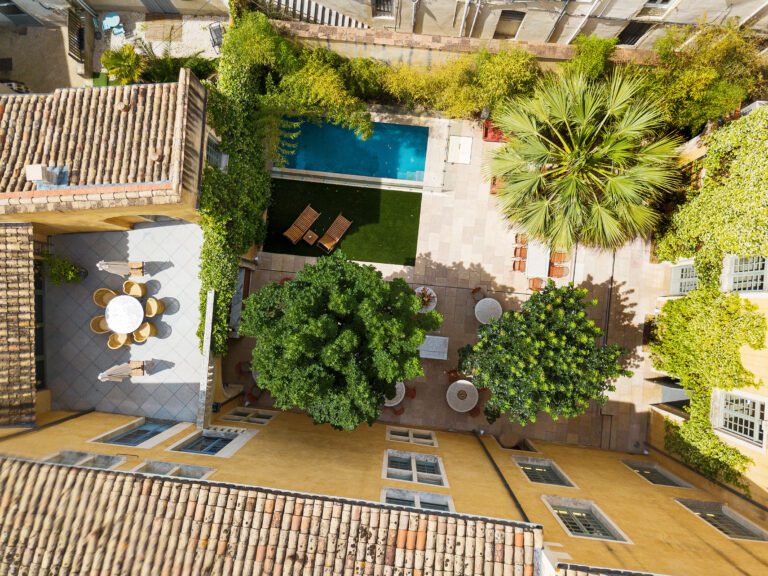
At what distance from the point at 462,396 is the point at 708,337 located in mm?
9361

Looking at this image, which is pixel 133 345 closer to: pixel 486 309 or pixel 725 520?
pixel 486 309

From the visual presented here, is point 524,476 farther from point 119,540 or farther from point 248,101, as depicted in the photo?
point 248,101

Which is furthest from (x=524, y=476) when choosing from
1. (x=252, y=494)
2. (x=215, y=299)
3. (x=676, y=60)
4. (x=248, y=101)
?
(x=248, y=101)

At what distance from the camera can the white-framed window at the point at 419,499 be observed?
1130 centimetres

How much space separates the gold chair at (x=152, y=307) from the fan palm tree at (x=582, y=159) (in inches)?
569

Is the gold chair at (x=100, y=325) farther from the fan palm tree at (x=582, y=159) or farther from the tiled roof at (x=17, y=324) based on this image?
the fan palm tree at (x=582, y=159)

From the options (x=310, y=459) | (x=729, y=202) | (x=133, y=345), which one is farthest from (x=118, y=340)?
(x=729, y=202)

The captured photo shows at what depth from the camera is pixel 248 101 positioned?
16.7m

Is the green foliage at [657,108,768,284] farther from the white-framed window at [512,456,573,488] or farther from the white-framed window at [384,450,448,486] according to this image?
the white-framed window at [384,450,448,486]

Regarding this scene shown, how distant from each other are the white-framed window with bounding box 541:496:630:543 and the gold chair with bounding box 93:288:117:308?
1789 centimetres

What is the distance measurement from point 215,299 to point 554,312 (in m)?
12.8

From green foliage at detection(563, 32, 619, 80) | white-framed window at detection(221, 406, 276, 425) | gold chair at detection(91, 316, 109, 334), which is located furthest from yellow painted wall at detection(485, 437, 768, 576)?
gold chair at detection(91, 316, 109, 334)

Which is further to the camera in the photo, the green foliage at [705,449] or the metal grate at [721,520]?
the green foliage at [705,449]

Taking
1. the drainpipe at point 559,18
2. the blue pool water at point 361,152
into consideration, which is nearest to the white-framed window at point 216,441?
the blue pool water at point 361,152
